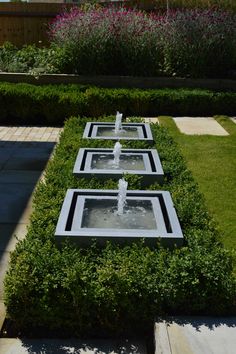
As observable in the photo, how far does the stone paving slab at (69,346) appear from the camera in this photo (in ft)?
11.3

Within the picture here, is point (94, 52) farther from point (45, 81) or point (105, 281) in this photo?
point (105, 281)

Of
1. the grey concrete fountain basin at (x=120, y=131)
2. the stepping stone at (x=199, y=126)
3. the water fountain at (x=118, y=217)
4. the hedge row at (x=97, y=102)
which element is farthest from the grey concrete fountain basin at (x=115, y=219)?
the hedge row at (x=97, y=102)

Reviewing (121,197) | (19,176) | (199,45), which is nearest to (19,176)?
(19,176)

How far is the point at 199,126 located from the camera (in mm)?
9820

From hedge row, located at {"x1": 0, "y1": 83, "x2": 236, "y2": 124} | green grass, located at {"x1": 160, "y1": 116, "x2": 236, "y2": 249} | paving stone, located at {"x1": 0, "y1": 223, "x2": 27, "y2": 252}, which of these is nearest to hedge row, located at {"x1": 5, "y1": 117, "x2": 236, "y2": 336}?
paving stone, located at {"x1": 0, "y1": 223, "x2": 27, "y2": 252}

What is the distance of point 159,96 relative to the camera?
10.6 meters

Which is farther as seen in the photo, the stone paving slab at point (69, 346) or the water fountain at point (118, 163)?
the water fountain at point (118, 163)

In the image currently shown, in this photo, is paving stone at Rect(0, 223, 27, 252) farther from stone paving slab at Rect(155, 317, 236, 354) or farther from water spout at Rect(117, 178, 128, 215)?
stone paving slab at Rect(155, 317, 236, 354)

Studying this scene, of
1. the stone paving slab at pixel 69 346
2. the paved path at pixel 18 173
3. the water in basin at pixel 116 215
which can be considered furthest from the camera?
the paved path at pixel 18 173

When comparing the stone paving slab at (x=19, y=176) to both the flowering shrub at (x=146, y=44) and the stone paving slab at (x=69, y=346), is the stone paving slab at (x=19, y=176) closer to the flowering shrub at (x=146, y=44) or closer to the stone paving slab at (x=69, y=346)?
the stone paving slab at (x=69, y=346)

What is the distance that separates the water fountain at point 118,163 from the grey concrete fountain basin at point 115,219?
54cm

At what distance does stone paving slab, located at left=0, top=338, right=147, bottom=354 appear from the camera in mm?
3439

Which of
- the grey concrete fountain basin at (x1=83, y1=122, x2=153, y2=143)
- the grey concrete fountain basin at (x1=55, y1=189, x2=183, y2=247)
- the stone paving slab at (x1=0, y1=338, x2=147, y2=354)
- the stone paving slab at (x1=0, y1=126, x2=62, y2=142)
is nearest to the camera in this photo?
the stone paving slab at (x1=0, y1=338, x2=147, y2=354)

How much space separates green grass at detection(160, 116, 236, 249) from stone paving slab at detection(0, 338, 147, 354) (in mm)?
1714
